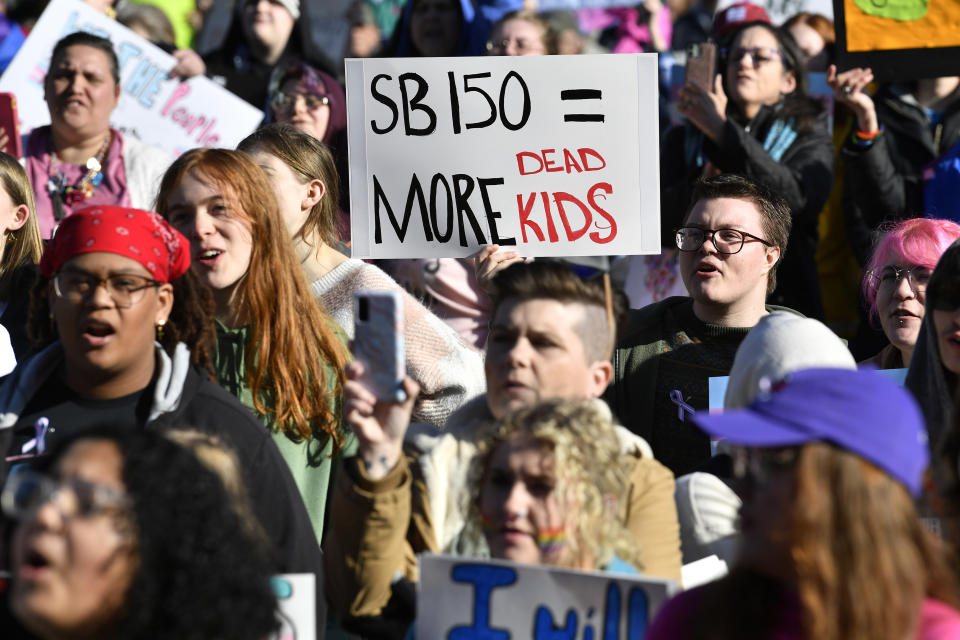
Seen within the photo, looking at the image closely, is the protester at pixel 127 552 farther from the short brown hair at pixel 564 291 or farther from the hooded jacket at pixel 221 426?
the short brown hair at pixel 564 291

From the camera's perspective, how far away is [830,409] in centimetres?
229

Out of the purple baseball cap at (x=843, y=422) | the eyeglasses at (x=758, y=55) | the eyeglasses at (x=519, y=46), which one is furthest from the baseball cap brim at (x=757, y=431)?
the eyeglasses at (x=519, y=46)

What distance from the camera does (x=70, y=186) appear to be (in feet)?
19.5

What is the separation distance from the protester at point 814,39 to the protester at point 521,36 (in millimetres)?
1333

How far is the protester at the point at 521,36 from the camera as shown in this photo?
21.5ft

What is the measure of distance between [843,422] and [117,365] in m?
1.92

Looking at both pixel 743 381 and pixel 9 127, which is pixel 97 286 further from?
pixel 9 127

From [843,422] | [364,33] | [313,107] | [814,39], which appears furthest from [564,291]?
[364,33]

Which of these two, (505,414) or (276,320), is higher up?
(276,320)

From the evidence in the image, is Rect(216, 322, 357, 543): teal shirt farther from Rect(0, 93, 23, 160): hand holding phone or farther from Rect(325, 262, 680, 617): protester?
Rect(0, 93, 23, 160): hand holding phone

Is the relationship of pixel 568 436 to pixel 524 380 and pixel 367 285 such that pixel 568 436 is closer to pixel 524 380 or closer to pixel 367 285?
pixel 524 380

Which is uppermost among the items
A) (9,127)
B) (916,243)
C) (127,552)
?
(9,127)

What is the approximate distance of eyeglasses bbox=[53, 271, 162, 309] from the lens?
138 inches

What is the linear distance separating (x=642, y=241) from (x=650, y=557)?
175cm
